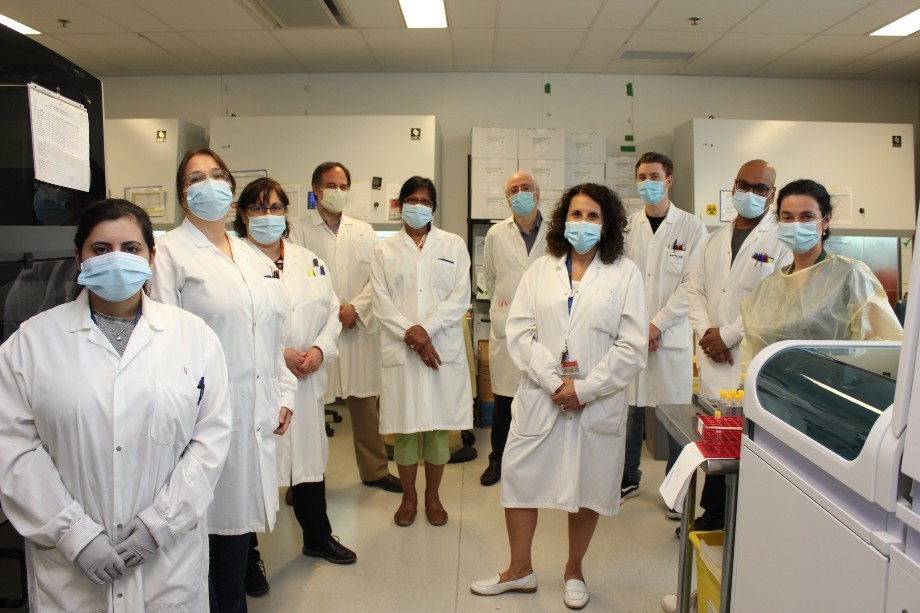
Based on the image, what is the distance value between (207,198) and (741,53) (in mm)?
4045

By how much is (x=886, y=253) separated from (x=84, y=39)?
610 cm

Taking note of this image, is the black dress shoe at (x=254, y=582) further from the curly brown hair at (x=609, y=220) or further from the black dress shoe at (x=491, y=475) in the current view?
the curly brown hair at (x=609, y=220)

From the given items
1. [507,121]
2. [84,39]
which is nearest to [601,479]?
[507,121]

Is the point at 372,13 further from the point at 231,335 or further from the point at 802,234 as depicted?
the point at 802,234

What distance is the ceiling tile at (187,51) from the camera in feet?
13.2

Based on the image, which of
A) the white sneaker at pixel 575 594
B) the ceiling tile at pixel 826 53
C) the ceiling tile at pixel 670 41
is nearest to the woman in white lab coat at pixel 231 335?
the white sneaker at pixel 575 594

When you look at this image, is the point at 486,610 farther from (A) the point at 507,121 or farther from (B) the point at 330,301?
(A) the point at 507,121

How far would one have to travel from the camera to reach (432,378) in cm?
270

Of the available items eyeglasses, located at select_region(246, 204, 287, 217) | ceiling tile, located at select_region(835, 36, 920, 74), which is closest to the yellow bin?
eyeglasses, located at select_region(246, 204, 287, 217)

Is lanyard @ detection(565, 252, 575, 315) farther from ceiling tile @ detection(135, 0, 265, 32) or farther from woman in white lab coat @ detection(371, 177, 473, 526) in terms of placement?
ceiling tile @ detection(135, 0, 265, 32)

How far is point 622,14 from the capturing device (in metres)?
3.59

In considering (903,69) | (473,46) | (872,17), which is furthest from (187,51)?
(903,69)

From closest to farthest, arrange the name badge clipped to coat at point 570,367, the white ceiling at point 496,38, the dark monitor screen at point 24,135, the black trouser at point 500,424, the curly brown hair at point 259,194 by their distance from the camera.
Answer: the dark monitor screen at point 24,135 → the name badge clipped to coat at point 570,367 → the curly brown hair at point 259,194 → the black trouser at point 500,424 → the white ceiling at point 496,38

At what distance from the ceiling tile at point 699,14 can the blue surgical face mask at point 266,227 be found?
2.62 metres
